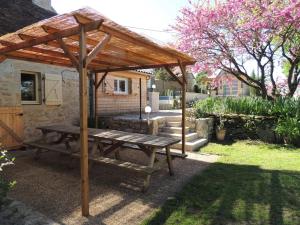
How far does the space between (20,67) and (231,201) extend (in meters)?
7.03

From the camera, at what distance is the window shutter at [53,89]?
8.37 m

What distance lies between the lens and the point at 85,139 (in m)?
3.46

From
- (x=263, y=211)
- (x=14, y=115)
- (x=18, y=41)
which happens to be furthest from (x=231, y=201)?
(x=14, y=115)

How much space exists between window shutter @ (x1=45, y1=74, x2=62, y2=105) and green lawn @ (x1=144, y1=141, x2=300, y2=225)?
18.9ft

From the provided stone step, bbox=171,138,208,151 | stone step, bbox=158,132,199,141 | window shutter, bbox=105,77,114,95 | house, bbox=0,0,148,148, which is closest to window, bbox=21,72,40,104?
house, bbox=0,0,148,148

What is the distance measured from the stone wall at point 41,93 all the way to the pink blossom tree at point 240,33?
15.8 feet

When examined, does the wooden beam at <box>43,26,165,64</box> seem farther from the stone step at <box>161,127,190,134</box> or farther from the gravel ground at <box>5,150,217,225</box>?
the stone step at <box>161,127,190,134</box>

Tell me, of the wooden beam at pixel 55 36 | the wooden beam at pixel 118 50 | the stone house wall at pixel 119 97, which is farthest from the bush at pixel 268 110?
the wooden beam at pixel 55 36

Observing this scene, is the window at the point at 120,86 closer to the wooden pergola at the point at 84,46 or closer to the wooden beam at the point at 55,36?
the wooden pergola at the point at 84,46

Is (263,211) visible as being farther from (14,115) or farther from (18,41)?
(14,115)

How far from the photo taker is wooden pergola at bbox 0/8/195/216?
3439 mm

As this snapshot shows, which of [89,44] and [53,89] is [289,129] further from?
[53,89]

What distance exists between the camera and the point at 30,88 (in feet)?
27.2

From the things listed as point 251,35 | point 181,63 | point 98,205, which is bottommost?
point 98,205
